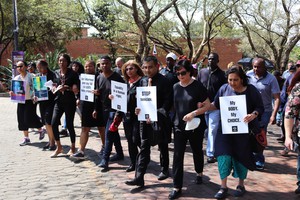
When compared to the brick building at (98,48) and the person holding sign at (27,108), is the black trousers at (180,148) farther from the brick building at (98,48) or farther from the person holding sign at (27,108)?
the brick building at (98,48)

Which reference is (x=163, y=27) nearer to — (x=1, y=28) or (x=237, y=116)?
(x=1, y=28)

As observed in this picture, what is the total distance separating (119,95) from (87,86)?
3.46 ft

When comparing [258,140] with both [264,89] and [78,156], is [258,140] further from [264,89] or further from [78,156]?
[78,156]

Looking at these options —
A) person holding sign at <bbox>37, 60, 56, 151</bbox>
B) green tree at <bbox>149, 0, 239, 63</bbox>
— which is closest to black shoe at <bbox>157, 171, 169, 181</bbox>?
person holding sign at <bbox>37, 60, 56, 151</bbox>

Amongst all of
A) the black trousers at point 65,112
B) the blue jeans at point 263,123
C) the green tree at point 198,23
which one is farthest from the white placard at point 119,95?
the green tree at point 198,23

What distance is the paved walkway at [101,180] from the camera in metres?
4.91

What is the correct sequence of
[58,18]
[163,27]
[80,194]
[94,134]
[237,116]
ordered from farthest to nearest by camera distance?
[163,27] → [58,18] → [94,134] → [80,194] → [237,116]

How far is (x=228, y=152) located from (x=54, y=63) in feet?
61.5

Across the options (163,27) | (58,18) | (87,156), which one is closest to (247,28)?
(163,27)

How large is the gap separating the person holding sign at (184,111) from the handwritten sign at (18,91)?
446 centimetres

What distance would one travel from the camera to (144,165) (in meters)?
Result: 5.01

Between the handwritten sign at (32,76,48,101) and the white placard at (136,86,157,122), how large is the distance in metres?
2.82

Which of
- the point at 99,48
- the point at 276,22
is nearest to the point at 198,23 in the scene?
the point at 276,22

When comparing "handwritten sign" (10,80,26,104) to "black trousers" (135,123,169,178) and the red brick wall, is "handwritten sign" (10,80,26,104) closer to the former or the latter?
"black trousers" (135,123,169,178)
